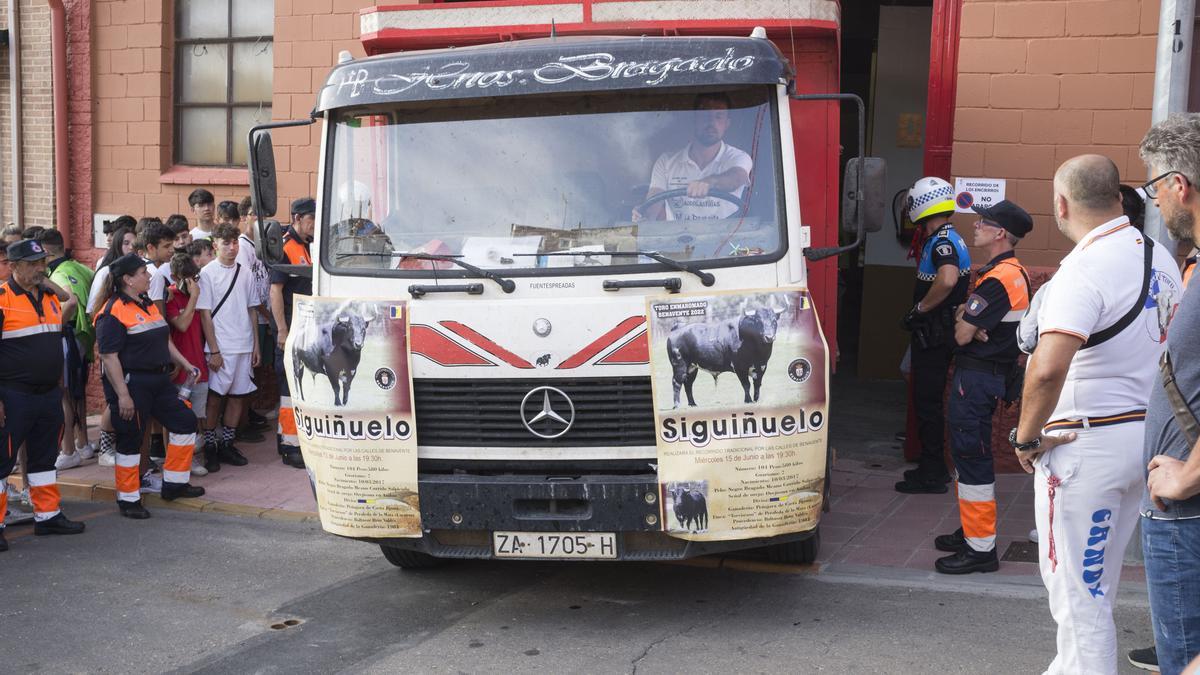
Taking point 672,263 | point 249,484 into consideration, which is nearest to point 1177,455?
point 672,263

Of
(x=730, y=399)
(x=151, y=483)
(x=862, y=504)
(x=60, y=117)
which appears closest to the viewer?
(x=730, y=399)

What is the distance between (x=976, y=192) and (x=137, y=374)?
18.9 feet

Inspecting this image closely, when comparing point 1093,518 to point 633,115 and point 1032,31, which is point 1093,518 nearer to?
point 633,115

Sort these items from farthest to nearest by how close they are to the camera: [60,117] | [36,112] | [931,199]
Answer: [36,112]
[60,117]
[931,199]

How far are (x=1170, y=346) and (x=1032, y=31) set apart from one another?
18.7 feet

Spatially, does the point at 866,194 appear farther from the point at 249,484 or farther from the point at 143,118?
the point at 143,118

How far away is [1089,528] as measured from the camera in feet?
13.4

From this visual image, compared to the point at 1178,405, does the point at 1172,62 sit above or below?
above

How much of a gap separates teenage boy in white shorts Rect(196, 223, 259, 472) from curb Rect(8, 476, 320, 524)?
76 centimetres

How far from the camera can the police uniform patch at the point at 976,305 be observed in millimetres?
6195

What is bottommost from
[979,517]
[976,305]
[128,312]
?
[979,517]

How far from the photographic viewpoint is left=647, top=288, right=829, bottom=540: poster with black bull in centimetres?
512

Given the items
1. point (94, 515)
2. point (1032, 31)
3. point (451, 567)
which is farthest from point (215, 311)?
point (1032, 31)

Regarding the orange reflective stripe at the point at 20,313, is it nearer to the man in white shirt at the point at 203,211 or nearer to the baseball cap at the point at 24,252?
the baseball cap at the point at 24,252
